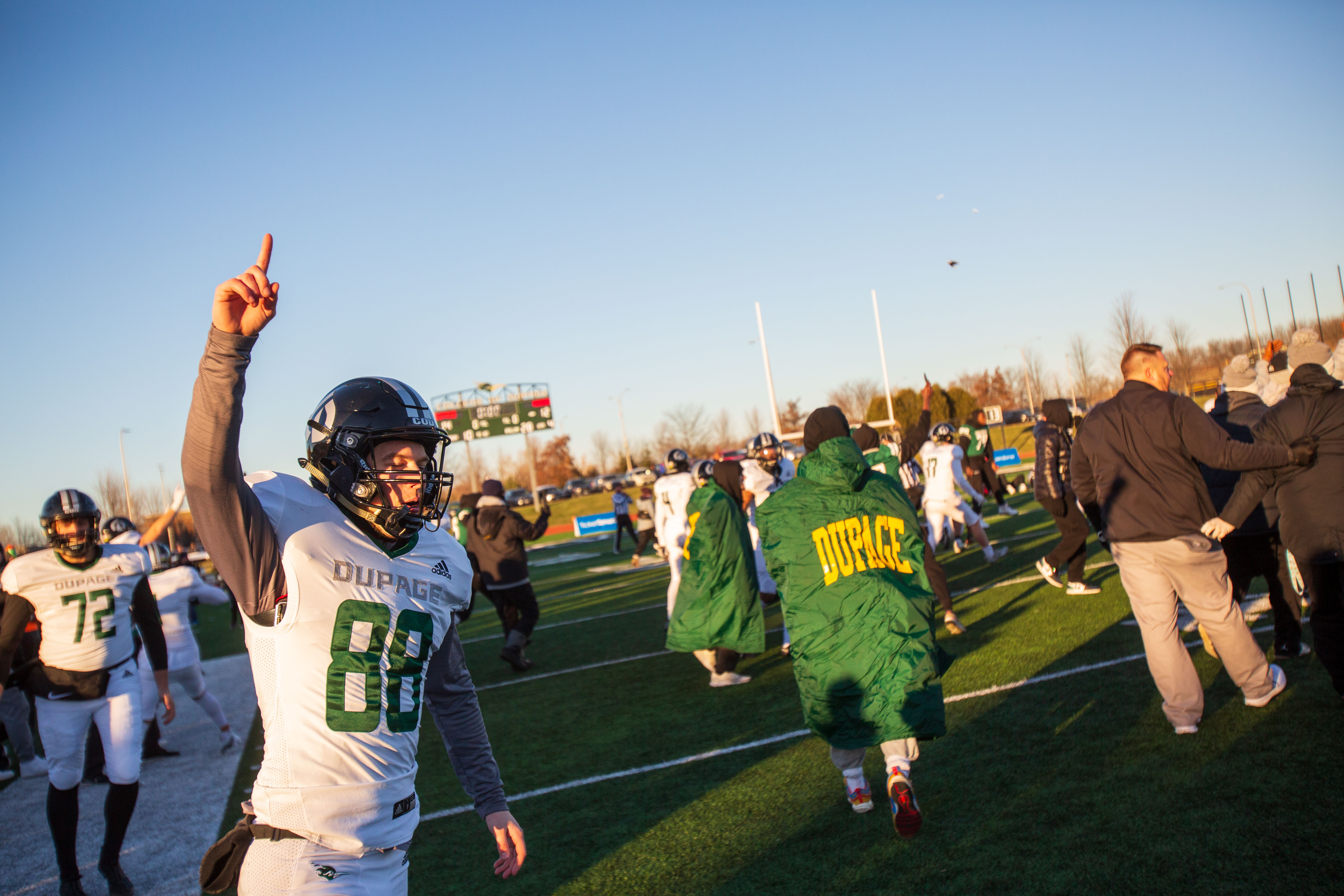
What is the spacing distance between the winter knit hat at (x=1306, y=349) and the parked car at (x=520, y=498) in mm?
49141

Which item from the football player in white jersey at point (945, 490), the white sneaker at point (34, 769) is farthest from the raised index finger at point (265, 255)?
the football player in white jersey at point (945, 490)

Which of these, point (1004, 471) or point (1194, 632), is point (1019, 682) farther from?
point (1004, 471)

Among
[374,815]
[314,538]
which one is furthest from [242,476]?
[374,815]

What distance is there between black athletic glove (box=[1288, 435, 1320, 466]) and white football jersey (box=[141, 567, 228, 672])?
890 cm

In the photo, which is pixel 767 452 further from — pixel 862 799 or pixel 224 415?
pixel 224 415

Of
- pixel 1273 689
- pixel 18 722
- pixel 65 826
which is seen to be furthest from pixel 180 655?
pixel 1273 689

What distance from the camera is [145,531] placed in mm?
8062

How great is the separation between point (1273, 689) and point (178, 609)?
936 cm

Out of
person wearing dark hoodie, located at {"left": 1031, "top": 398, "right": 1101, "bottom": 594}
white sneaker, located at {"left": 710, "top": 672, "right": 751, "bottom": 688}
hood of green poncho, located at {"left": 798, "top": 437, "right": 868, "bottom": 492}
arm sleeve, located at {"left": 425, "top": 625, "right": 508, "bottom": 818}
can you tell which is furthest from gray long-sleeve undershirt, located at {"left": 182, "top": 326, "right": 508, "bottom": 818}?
person wearing dark hoodie, located at {"left": 1031, "top": 398, "right": 1101, "bottom": 594}

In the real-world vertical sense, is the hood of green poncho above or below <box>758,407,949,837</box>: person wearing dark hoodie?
above

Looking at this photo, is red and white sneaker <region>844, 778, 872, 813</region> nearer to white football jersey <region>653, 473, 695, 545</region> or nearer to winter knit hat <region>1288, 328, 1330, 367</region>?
winter knit hat <region>1288, 328, 1330, 367</region>

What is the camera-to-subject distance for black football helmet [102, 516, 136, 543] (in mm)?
10234

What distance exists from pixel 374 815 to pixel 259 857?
29cm

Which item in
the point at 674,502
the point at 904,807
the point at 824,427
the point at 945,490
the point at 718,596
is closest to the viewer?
the point at 904,807
